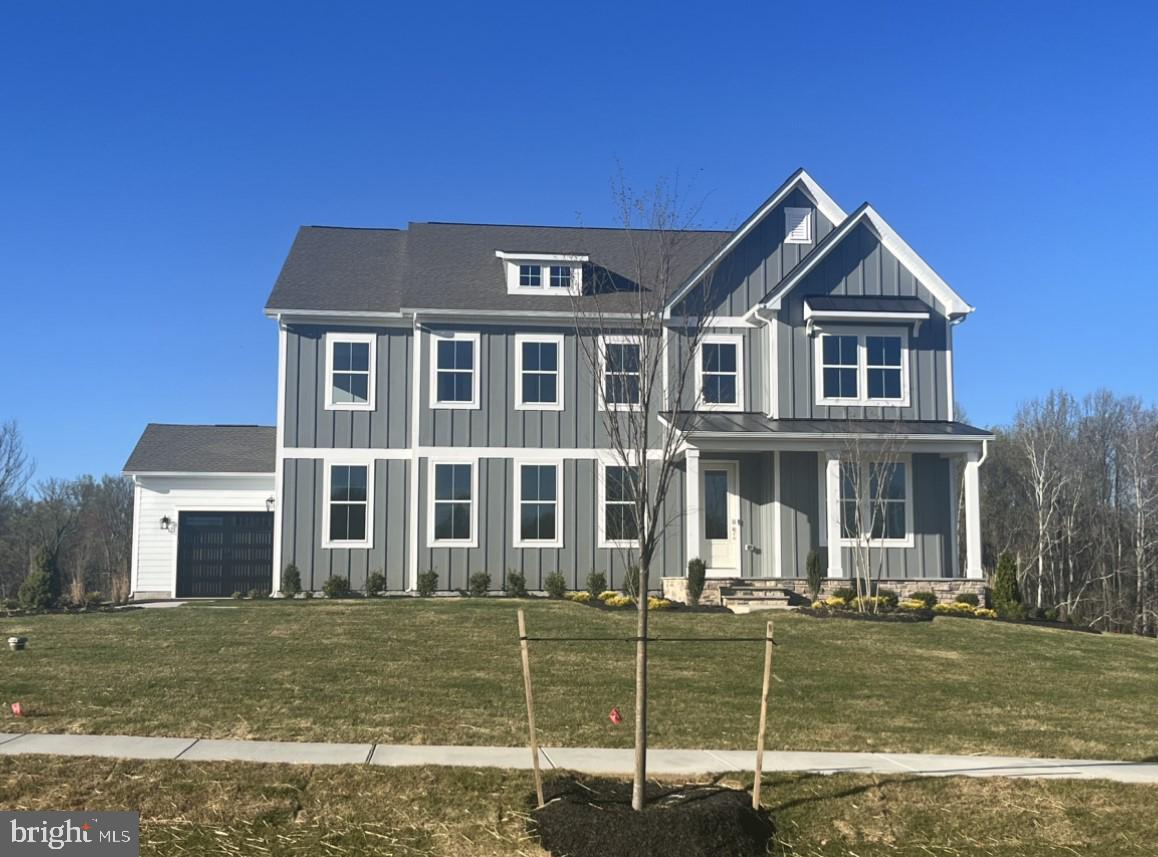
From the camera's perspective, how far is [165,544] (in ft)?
81.5

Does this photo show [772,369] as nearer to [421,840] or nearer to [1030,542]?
[421,840]

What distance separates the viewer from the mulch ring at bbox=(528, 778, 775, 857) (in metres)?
6.73

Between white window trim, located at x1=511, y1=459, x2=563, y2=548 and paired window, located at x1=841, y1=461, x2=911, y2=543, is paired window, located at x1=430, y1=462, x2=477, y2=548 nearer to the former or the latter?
white window trim, located at x1=511, y1=459, x2=563, y2=548

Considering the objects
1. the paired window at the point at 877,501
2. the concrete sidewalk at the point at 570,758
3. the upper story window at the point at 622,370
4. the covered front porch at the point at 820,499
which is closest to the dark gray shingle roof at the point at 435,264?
the covered front porch at the point at 820,499

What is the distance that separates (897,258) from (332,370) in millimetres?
12380

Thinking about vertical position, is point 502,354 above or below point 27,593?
above

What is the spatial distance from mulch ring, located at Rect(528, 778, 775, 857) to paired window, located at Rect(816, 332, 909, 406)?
16197mm

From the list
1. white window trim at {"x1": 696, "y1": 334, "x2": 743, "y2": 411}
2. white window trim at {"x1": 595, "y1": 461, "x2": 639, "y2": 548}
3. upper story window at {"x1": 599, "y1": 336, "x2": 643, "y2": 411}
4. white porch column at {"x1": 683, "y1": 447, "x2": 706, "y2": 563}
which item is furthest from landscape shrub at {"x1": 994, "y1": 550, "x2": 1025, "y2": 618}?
upper story window at {"x1": 599, "y1": 336, "x2": 643, "y2": 411}

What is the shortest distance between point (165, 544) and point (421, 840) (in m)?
19.7

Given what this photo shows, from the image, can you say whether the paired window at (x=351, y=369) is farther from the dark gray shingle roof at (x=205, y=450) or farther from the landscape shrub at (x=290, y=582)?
the landscape shrub at (x=290, y=582)

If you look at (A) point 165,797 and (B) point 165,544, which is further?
(B) point 165,544

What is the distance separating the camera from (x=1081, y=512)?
41562mm

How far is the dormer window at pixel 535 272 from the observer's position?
2402 cm

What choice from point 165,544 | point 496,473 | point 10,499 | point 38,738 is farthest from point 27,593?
point 10,499
